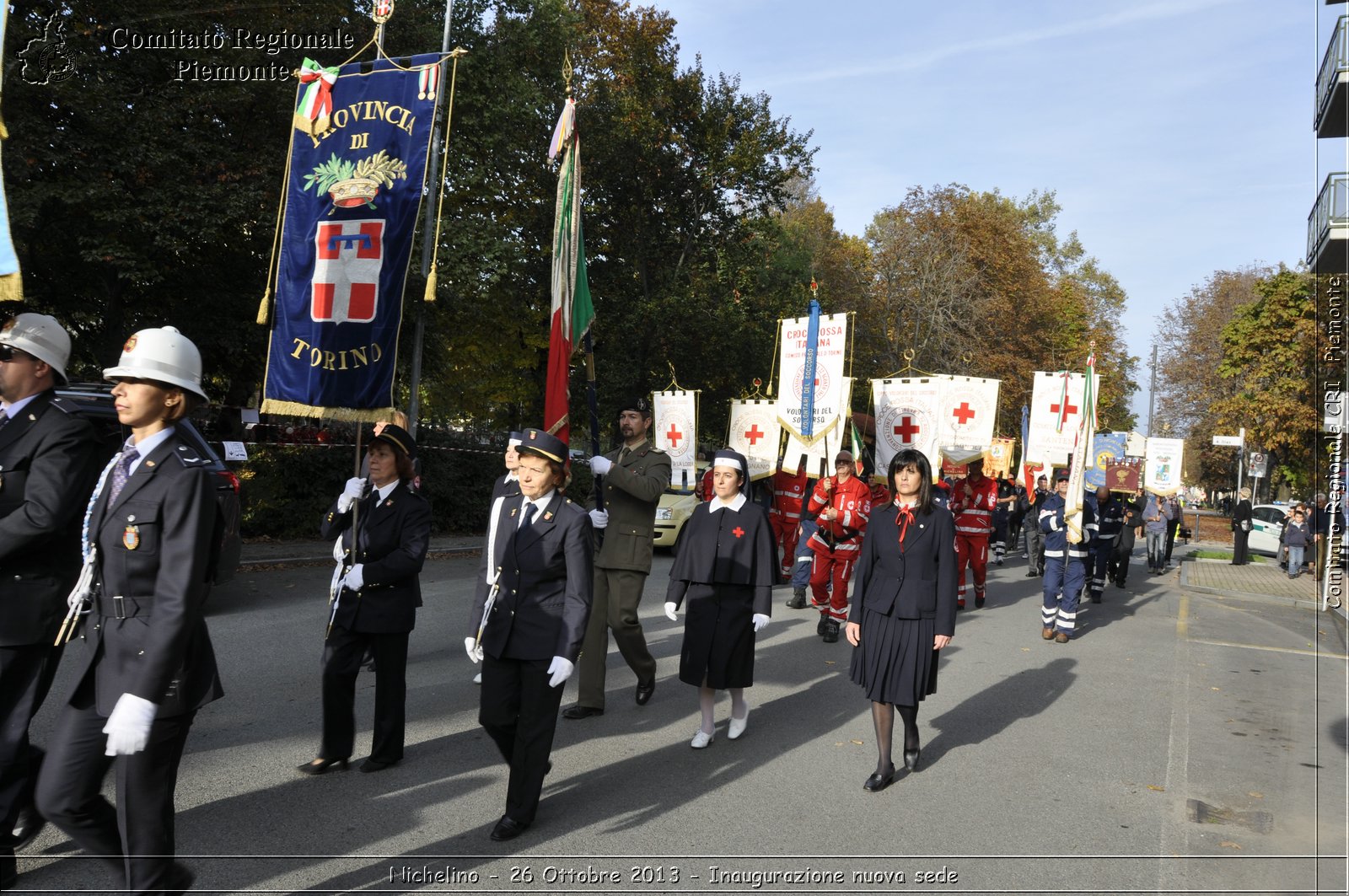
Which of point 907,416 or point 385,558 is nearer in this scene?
point 385,558

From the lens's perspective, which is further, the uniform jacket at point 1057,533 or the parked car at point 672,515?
the parked car at point 672,515

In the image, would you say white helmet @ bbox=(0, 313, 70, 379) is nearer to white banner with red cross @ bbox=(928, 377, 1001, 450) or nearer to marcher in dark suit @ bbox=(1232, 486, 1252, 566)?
white banner with red cross @ bbox=(928, 377, 1001, 450)

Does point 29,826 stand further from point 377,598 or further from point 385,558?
point 385,558

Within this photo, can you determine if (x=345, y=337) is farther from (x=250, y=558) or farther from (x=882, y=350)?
(x=882, y=350)

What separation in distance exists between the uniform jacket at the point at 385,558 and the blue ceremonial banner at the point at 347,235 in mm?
1221

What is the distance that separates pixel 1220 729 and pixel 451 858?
5.98 m

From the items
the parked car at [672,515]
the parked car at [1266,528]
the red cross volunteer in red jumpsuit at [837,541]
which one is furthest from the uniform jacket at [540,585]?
the parked car at [1266,528]

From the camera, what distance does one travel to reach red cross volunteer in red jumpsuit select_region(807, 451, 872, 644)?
10.5 m

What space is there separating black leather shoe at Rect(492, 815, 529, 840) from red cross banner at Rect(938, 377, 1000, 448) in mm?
11888

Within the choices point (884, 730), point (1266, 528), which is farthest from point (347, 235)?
point (1266, 528)

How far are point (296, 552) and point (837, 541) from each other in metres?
8.04

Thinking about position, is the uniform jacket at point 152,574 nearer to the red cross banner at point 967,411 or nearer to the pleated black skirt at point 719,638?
the pleated black skirt at point 719,638

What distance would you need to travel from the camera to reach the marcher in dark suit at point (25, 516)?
3.65 meters

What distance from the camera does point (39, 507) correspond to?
3.59m
